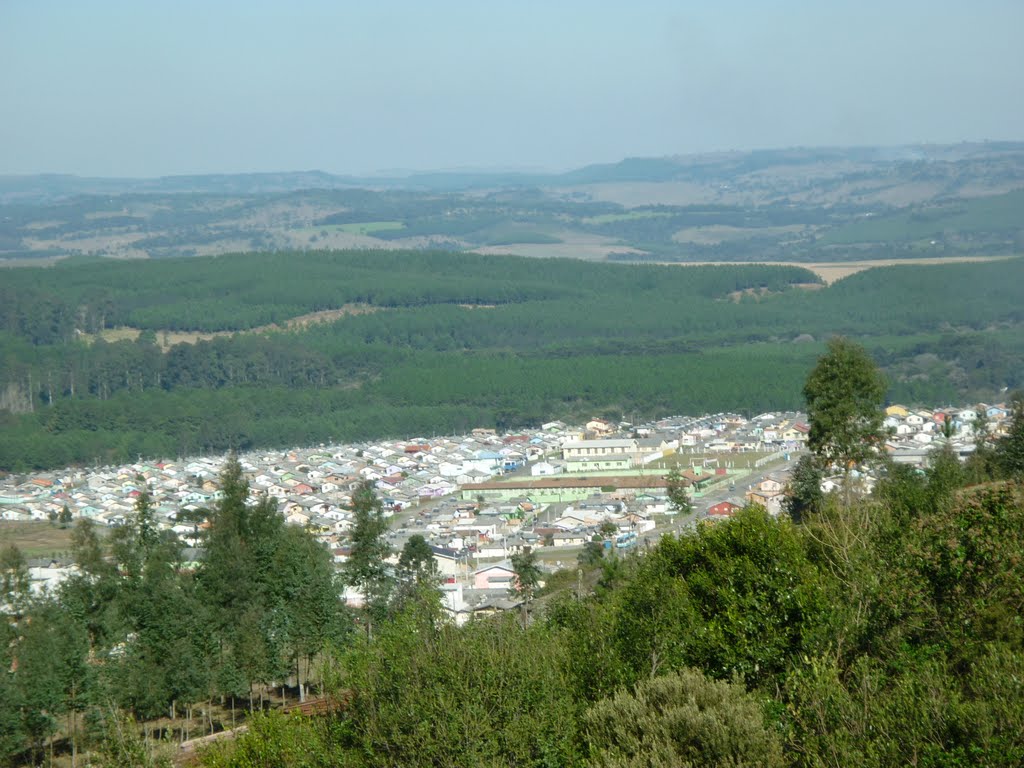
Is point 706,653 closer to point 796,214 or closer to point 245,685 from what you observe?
point 245,685

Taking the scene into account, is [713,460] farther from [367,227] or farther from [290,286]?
[367,227]

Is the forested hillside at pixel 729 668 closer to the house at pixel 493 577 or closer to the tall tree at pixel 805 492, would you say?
the tall tree at pixel 805 492

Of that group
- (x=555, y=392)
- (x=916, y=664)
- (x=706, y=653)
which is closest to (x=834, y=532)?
(x=706, y=653)

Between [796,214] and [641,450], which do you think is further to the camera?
[796,214]

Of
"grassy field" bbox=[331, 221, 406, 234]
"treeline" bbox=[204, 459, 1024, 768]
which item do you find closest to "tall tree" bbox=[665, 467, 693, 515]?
"treeline" bbox=[204, 459, 1024, 768]

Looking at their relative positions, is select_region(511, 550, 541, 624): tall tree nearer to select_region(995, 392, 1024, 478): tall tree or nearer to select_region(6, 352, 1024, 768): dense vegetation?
select_region(6, 352, 1024, 768): dense vegetation

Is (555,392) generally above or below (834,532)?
below

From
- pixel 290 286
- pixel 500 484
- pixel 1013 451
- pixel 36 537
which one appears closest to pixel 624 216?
pixel 290 286
